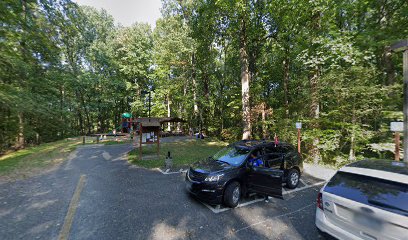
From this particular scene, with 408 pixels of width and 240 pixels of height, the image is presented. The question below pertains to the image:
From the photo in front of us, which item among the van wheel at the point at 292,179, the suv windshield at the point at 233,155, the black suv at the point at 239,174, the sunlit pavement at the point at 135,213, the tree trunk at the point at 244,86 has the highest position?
the tree trunk at the point at 244,86

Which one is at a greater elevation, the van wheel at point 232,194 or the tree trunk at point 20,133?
the tree trunk at point 20,133

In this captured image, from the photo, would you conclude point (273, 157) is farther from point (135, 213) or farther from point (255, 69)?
point (255, 69)

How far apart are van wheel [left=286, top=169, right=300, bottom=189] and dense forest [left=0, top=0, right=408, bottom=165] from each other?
4.64 meters

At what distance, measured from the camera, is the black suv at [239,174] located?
484 centimetres

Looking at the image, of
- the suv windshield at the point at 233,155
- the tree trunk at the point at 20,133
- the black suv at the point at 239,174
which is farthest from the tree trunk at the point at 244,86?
the tree trunk at the point at 20,133

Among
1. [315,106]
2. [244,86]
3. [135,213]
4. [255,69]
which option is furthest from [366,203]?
[255,69]

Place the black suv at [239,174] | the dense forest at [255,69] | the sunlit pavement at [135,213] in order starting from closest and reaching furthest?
1. the sunlit pavement at [135,213]
2. the black suv at [239,174]
3. the dense forest at [255,69]

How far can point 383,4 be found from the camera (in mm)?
9820

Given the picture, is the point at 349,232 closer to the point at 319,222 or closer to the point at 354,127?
the point at 319,222

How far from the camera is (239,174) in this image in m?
5.17

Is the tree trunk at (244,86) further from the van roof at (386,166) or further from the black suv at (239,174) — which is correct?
the van roof at (386,166)

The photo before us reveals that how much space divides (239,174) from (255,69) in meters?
15.1

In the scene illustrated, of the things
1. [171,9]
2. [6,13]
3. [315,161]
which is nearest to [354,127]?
[315,161]

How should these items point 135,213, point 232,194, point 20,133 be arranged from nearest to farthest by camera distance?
point 135,213 → point 232,194 → point 20,133
